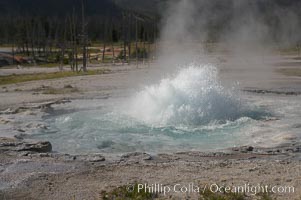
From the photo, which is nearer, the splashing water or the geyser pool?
the geyser pool

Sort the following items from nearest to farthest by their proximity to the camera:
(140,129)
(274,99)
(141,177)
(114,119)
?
(141,177) < (140,129) < (114,119) < (274,99)

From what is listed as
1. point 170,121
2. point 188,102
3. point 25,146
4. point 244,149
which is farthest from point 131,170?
point 188,102

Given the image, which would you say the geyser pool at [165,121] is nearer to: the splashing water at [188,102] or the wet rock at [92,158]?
the splashing water at [188,102]

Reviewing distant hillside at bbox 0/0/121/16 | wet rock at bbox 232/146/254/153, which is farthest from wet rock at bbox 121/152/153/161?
distant hillside at bbox 0/0/121/16

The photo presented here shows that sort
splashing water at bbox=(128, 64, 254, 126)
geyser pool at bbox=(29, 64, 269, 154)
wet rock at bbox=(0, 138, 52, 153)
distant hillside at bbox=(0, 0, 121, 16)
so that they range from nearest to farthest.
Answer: wet rock at bbox=(0, 138, 52, 153), geyser pool at bbox=(29, 64, 269, 154), splashing water at bbox=(128, 64, 254, 126), distant hillside at bbox=(0, 0, 121, 16)

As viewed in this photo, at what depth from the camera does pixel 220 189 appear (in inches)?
323

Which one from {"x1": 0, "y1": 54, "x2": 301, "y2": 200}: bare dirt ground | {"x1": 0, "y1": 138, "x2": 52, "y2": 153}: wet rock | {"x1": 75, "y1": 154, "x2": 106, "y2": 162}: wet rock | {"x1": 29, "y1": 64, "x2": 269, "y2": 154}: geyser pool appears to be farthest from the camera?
{"x1": 29, "y1": 64, "x2": 269, "y2": 154}: geyser pool

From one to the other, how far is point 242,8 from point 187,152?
363cm

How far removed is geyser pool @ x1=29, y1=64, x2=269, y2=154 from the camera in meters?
13.1

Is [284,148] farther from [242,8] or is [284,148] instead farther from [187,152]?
[242,8]

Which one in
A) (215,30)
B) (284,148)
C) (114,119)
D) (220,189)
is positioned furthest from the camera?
(114,119)

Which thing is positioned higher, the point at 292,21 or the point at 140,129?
the point at 292,21

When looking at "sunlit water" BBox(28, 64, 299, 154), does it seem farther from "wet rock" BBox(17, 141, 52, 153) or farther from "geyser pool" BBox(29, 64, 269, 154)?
"wet rock" BBox(17, 141, 52, 153)

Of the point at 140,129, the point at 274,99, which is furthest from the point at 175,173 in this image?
the point at 274,99
